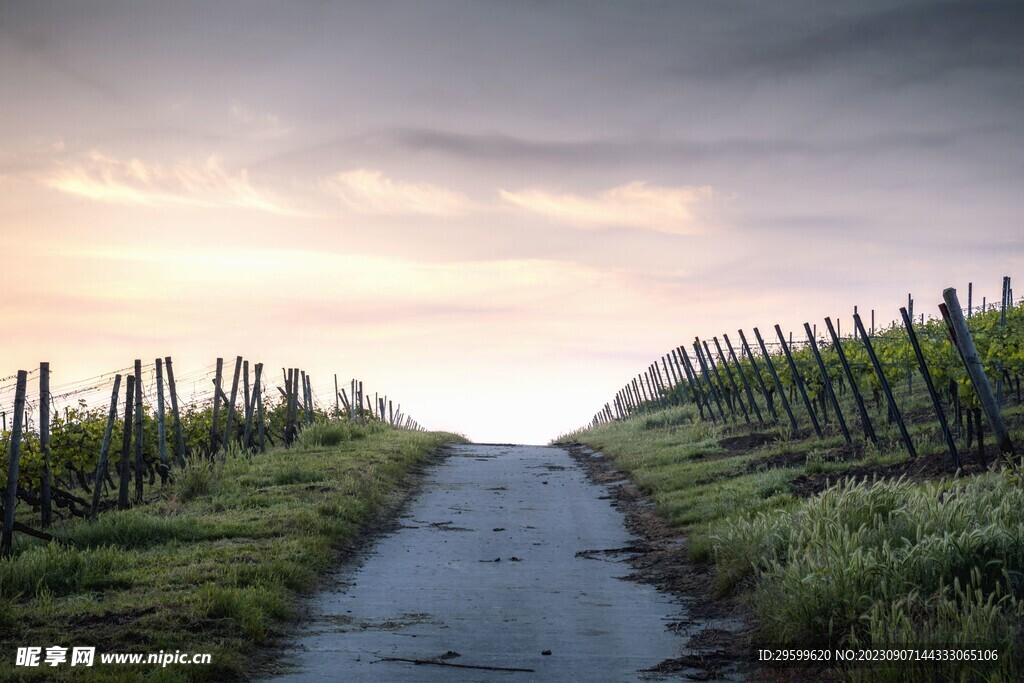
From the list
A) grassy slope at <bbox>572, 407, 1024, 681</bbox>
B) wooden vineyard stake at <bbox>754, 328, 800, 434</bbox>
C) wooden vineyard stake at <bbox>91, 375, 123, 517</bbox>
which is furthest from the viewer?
wooden vineyard stake at <bbox>754, 328, 800, 434</bbox>

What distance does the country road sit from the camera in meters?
6.69

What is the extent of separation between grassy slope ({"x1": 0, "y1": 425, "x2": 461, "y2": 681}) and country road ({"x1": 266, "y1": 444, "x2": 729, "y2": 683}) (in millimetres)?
466

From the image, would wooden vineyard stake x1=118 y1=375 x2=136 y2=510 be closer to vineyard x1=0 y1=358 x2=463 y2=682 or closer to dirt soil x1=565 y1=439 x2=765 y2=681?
vineyard x1=0 y1=358 x2=463 y2=682

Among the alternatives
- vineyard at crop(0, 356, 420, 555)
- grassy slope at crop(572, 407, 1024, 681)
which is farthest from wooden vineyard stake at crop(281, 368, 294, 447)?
grassy slope at crop(572, 407, 1024, 681)

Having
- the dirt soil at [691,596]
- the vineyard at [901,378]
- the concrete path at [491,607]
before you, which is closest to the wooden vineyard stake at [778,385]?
the vineyard at [901,378]

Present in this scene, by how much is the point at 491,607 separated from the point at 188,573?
2.72 meters

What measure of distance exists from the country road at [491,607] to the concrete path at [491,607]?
1 centimetres

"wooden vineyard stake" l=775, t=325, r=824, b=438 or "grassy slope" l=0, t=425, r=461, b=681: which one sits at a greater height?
"wooden vineyard stake" l=775, t=325, r=824, b=438

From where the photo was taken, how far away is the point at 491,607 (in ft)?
27.5

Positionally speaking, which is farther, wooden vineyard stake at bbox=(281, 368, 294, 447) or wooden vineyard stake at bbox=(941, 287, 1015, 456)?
wooden vineyard stake at bbox=(281, 368, 294, 447)

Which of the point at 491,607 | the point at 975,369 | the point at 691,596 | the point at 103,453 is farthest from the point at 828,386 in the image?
the point at 103,453

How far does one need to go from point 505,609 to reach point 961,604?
3557 millimetres

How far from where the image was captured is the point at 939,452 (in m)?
14.2

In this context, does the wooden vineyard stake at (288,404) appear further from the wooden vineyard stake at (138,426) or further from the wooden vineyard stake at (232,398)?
the wooden vineyard stake at (138,426)
